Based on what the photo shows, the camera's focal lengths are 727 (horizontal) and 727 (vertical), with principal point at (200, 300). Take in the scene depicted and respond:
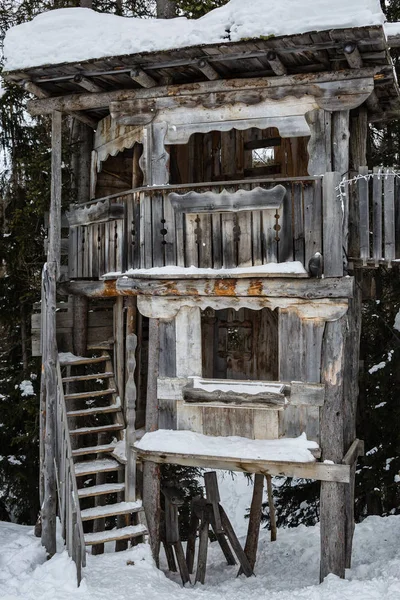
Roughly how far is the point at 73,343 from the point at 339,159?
522cm

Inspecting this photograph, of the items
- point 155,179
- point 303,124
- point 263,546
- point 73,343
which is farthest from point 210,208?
point 263,546

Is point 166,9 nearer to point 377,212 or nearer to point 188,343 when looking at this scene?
point 377,212

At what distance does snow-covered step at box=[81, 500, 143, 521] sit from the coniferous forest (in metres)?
5.24

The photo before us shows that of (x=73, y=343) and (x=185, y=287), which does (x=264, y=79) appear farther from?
(x=73, y=343)

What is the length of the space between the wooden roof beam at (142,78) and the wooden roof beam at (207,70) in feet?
2.58

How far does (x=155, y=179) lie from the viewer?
32.2ft

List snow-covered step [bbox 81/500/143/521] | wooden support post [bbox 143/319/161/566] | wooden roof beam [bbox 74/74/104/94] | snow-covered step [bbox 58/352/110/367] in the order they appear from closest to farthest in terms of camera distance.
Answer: wooden roof beam [bbox 74/74/104/94] < snow-covered step [bbox 81/500/143/521] < wooden support post [bbox 143/319/161/566] < snow-covered step [bbox 58/352/110/367]

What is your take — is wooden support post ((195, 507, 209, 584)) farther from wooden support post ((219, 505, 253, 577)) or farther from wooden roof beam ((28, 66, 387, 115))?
wooden roof beam ((28, 66, 387, 115))

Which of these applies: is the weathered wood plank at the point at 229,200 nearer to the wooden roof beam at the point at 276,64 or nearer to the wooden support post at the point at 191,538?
the wooden roof beam at the point at 276,64

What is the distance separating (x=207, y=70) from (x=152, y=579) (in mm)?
6445

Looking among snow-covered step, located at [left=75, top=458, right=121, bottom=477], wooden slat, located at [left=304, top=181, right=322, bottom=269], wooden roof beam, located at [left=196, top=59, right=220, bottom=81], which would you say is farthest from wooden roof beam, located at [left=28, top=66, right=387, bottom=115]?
snow-covered step, located at [left=75, top=458, right=121, bottom=477]

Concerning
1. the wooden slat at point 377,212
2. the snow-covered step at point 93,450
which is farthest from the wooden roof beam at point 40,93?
the snow-covered step at point 93,450

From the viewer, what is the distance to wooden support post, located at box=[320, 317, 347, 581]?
9164 millimetres

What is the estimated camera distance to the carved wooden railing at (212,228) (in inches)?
361
